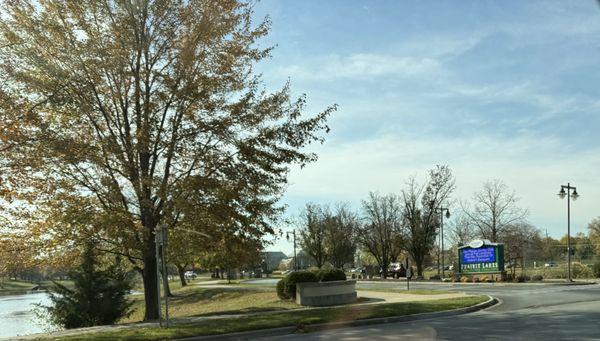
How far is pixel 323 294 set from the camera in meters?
23.4

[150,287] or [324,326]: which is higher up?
[150,287]

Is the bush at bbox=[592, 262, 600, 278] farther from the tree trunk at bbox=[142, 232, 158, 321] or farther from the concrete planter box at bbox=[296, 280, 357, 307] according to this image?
the tree trunk at bbox=[142, 232, 158, 321]

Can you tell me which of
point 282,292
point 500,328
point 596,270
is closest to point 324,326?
point 500,328

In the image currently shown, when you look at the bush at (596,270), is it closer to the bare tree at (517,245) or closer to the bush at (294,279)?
the bare tree at (517,245)

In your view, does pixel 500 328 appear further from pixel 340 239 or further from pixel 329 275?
pixel 340 239

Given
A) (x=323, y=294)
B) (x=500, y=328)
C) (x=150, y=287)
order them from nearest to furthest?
1. (x=500, y=328)
2. (x=150, y=287)
3. (x=323, y=294)

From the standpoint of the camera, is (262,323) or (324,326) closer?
(324,326)

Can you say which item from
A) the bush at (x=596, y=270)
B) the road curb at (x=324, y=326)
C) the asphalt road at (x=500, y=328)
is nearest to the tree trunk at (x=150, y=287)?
the road curb at (x=324, y=326)

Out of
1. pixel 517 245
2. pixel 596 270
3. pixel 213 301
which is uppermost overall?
pixel 517 245

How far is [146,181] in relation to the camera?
17.4m

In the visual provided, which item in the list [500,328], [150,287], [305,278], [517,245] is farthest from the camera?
[517,245]

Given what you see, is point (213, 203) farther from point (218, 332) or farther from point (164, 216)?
point (218, 332)

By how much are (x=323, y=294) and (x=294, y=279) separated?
6.30 feet

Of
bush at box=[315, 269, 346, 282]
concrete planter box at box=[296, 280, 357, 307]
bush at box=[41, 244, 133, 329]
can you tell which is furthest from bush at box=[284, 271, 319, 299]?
bush at box=[41, 244, 133, 329]
